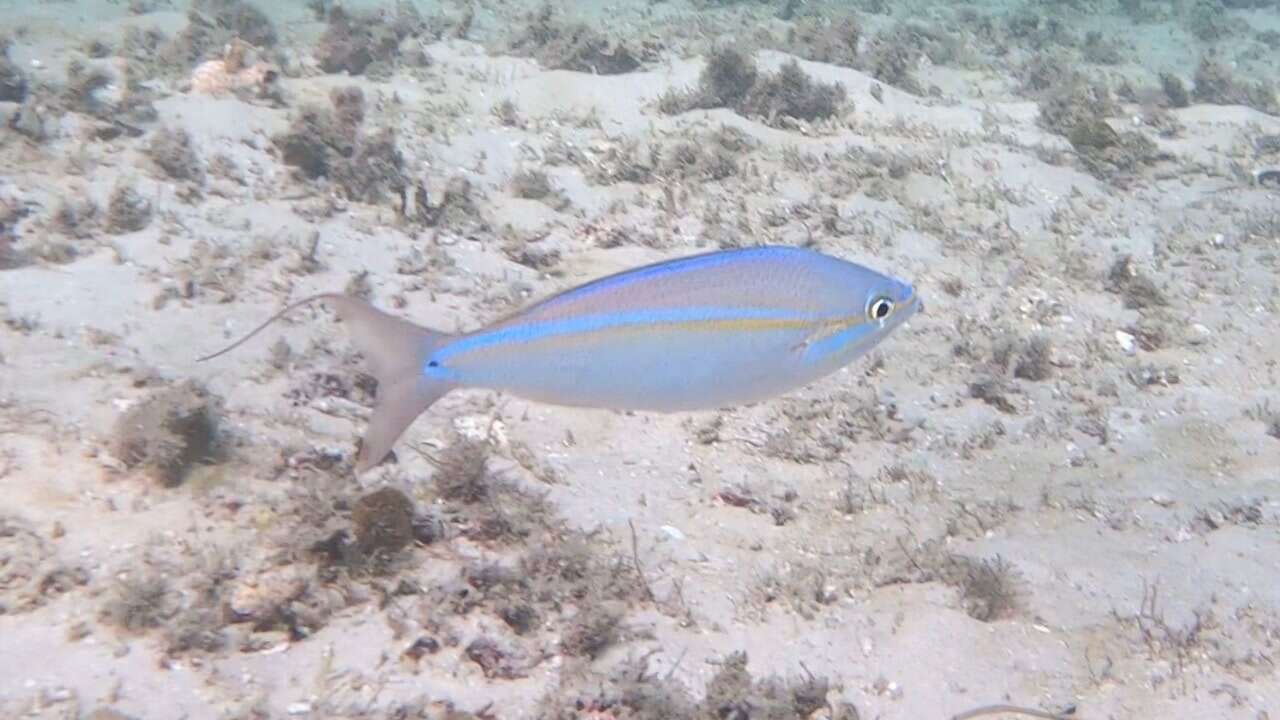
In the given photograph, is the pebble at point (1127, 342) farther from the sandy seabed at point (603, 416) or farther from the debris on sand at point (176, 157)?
the debris on sand at point (176, 157)

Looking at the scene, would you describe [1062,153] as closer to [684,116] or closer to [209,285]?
[684,116]

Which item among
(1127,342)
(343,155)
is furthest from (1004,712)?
(343,155)

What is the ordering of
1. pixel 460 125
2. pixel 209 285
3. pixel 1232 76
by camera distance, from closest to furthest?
pixel 209 285
pixel 460 125
pixel 1232 76

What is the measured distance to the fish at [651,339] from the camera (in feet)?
8.45

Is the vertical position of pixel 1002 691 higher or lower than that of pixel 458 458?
lower

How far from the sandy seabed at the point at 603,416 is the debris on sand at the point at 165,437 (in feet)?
0.07

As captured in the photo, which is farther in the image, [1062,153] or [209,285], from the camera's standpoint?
[1062,153]

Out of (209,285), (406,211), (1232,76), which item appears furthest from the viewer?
(1232,76)

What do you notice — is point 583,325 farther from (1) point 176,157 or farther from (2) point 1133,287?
(2) point 1133,287

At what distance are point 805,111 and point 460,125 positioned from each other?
3832 millimetres

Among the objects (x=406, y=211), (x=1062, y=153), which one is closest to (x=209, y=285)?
(x=406, y=211)

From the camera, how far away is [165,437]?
14.0 feet

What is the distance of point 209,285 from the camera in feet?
20.6

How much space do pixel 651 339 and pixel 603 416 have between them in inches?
132
